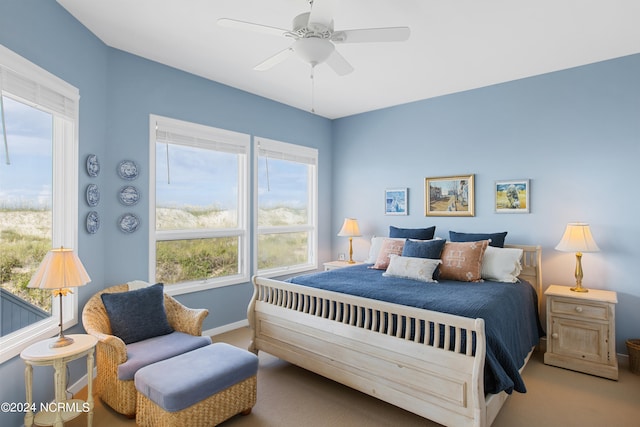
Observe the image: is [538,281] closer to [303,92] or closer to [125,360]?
[303,92]

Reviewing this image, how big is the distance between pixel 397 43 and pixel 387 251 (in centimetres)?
217

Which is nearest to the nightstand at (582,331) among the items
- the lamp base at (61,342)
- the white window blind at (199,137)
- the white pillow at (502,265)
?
the white pillow at (502,265)

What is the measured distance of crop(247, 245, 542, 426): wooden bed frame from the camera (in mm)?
1989

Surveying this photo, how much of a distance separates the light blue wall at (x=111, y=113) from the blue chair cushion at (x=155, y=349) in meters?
0.54

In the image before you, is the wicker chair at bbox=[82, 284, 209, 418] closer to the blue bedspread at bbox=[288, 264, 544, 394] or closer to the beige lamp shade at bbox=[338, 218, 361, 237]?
the blue bedspread at bbox=[288, 264, 544, 394]

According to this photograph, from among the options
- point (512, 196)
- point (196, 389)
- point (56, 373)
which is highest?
point (512, 196)

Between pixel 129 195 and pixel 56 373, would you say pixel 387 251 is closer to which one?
pixel 129 195

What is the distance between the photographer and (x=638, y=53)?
126 inches

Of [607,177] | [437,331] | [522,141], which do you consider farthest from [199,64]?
[607,177]

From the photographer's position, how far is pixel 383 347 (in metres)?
2.32

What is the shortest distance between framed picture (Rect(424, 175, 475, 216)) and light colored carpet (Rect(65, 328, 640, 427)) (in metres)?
1.90

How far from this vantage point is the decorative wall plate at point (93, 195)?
2.85m

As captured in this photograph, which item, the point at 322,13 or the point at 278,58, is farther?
the point at 278,58

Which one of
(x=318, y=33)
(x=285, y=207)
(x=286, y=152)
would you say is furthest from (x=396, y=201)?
(x=318, y=33)
